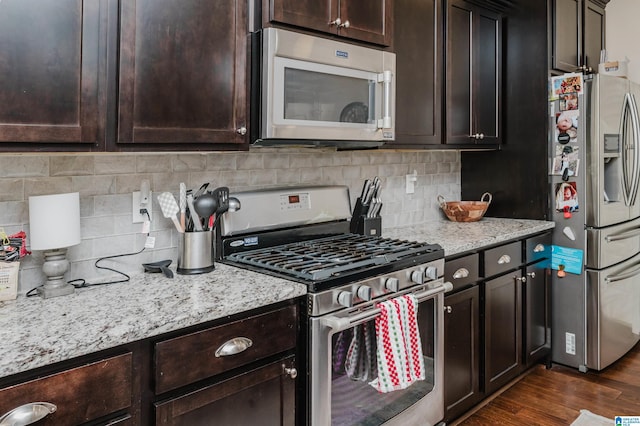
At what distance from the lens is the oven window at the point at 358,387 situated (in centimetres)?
174

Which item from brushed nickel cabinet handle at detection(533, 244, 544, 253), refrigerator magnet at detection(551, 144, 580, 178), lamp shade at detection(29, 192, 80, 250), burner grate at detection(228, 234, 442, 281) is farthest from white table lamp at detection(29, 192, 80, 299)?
refrigerator magnet at detection(551, 144, 580, 178)

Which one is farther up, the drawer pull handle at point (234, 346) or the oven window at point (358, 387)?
the drawer pull handle at point (234, 346)

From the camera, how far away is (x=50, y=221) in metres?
1.47

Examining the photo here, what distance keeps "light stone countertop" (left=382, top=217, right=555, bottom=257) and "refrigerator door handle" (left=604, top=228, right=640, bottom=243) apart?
0.32 metres

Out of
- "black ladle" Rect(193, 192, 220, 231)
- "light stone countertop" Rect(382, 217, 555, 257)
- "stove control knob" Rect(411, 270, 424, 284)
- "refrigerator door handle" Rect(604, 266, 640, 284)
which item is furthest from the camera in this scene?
"refrigerator door handle" Rect(604, 266, 640, 284)

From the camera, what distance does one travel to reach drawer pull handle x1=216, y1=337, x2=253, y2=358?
4.61 feet

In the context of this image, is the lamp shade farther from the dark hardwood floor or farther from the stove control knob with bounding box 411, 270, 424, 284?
the dark hardwood floor

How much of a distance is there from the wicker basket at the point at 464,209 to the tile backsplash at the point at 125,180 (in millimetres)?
740

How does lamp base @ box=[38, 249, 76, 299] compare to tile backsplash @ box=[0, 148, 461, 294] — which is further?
tile backsplash @ box=[0, 148, 461, 294]

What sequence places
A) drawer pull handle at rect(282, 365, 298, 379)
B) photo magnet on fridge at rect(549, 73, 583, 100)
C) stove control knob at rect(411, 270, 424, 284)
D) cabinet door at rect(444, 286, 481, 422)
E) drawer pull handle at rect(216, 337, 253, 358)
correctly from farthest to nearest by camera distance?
photo magnet on fridge at rect(549, 73, 583, 100), cabinet door at rect(444, 286, 481, 422), stove control knob at rect(411, 270, 424, 284), drawer pull handle at rect(282, 365, 298, 379), drawer pull handle at rect(216, 337, 253, 358)

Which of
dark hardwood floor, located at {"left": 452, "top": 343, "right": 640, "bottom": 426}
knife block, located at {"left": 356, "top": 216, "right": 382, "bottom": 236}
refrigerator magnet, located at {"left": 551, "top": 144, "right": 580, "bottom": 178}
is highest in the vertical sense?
refrigerator magnet, located at {"left": 551, "top": 144, "right": 580, "bottom": 178}

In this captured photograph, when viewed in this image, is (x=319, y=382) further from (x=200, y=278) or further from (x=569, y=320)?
(x=569, y=320)

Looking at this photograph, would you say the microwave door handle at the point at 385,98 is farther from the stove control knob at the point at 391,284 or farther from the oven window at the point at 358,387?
the oven window at the point at 358,387

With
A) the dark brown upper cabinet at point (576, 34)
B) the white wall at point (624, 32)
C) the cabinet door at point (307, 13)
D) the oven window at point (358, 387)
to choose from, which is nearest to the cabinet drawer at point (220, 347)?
the oven window at point (358, 387)
